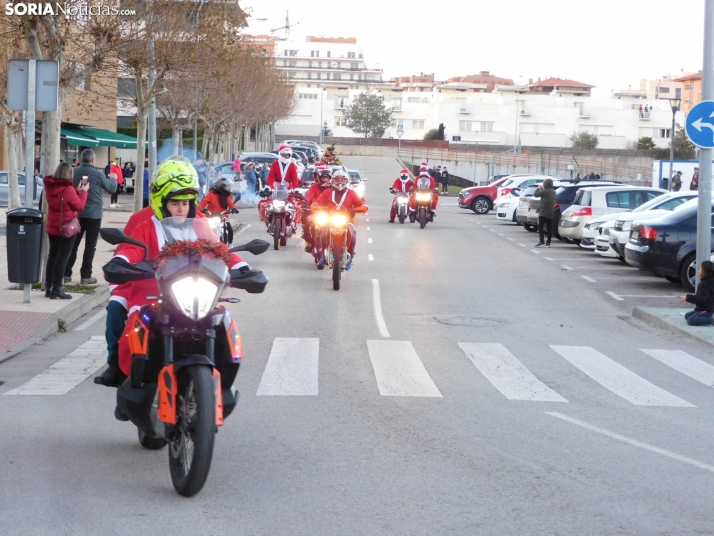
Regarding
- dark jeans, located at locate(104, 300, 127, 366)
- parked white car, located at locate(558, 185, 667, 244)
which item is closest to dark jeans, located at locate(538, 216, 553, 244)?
parked white car, located at locate(558, 185, 667, 244)

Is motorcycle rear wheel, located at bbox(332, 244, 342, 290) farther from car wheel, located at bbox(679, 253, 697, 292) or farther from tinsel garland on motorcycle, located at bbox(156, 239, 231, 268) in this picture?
tinsel garland on motorcycle, located at bbox(156, 239, 231, 268)

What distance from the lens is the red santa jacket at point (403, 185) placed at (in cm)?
3534

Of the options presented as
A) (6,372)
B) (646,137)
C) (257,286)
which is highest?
(646,137)

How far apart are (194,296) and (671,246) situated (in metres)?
13.9

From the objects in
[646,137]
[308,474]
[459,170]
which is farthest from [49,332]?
[646,137]

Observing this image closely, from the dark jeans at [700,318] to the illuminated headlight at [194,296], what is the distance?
975 centimetres

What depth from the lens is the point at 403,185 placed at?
3578cm

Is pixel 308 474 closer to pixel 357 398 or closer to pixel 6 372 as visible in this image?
pixel 357 398

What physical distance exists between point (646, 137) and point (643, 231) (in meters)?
117

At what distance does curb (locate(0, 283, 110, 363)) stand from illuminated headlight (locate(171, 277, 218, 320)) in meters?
5.56

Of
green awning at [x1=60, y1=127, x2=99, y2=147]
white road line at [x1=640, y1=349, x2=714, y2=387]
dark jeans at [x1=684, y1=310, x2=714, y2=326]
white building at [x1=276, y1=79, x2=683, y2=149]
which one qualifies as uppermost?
white building at [x1=276, y1=79, x2=683, y2=149]

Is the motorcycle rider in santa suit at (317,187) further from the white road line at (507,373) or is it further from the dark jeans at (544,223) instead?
the dark jeans at (544,223)

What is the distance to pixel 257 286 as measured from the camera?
6203mm

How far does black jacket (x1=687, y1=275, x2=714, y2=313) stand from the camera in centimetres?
1391
